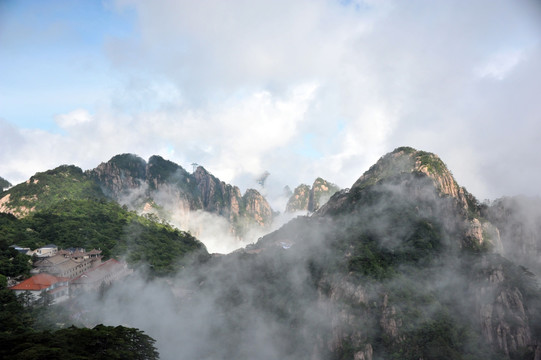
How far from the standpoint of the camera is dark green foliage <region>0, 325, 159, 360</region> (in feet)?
105

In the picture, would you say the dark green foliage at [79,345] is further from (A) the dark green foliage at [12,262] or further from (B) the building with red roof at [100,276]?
(B) the building with red roof at [100,276]

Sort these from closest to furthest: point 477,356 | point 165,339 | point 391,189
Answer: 1. point 477,356
2. point 165,339
3. point 391,189

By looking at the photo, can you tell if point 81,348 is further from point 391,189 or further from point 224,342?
point 391,189

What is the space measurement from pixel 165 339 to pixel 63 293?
2263cm

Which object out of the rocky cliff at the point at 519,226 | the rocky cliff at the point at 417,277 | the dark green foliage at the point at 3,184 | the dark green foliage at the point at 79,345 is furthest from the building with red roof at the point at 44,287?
the dark green foliage at the point at 3,184

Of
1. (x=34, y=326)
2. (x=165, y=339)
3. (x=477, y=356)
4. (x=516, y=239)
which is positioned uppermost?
(x=516, y=239)

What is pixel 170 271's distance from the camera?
94938 millimetres

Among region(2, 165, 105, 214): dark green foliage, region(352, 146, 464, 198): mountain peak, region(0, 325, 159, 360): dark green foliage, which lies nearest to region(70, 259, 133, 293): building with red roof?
region(0, 325, 159, 360): dark green foliage

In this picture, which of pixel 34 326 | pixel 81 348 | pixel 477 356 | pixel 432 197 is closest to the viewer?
pixel 81 348

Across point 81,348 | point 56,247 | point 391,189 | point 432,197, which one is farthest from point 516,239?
point 56,247

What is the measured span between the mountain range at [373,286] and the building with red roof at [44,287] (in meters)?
6.73

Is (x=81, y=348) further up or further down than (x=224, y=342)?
further up

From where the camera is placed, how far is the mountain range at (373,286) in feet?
203

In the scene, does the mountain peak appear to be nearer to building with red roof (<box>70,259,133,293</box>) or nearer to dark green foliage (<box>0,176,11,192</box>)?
building with red roof (<box>70,259,133,293</box>)
